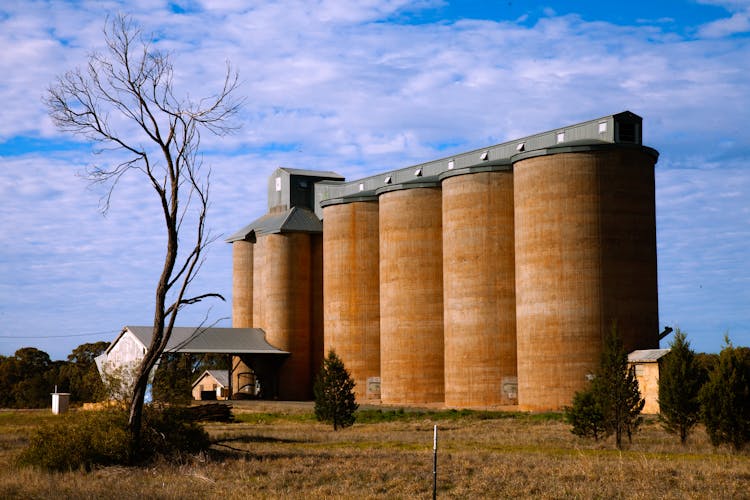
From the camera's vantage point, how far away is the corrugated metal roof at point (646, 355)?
54.8 metres

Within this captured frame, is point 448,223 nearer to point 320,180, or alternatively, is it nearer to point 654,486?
point 320,180

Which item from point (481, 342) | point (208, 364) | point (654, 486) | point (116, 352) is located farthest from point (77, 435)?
point (208, 364)

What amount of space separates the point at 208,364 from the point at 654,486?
394ft

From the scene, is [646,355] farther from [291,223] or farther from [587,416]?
[291,223]

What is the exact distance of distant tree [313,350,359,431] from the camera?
156 ft

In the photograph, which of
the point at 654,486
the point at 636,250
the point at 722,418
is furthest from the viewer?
the point at 636,250

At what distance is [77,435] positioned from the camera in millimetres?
27297

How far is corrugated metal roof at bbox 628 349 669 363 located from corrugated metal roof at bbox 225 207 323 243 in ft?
131

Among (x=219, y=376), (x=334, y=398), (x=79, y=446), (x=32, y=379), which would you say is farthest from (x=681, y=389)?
(x=32, y=379)

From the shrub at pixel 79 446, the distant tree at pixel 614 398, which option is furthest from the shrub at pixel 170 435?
the distant tree at pixel 614 398

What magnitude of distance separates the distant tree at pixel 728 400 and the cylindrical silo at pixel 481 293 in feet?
100

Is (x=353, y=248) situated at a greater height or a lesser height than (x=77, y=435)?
greater

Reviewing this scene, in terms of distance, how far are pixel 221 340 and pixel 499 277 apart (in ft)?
107

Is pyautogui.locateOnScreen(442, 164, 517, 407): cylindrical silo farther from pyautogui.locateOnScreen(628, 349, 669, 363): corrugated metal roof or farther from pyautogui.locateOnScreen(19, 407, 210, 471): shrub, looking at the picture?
pyautogui.locateOnScreen(19, 407, 210, 471): shrub
